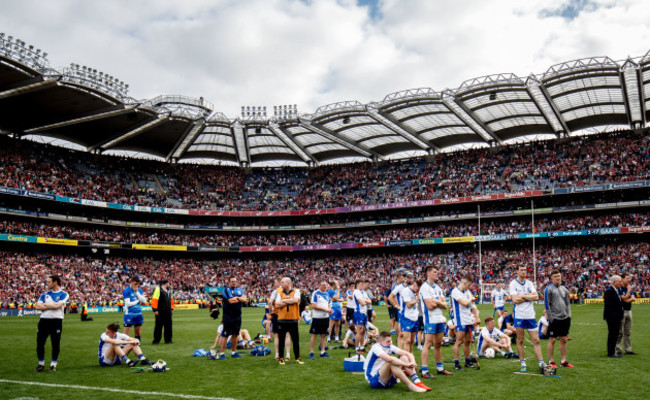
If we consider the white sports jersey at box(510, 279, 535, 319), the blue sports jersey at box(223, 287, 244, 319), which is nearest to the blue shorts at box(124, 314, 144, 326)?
the blue sports jersey at box(223, 287, 244, 319)

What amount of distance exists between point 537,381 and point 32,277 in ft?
150

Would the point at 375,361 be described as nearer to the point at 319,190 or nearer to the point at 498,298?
the point at 498,298

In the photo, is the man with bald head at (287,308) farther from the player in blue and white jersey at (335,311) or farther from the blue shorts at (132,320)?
the blue shorts at (132,320)

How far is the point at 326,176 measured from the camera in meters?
66.0

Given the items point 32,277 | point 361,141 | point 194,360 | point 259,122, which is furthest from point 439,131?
point 194,360

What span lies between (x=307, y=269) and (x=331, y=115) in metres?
19.8

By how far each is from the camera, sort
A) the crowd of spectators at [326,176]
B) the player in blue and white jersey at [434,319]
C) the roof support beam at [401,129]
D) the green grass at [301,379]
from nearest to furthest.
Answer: the green grass at [301,379]
the player in blue and white jersey at [434,319]
the roof support beam at [401,129]
the crowd of spectators at [326,176]

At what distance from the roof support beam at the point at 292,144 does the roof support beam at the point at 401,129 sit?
Answer: 11130mm

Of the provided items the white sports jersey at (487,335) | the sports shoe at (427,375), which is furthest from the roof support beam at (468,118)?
the sports shoe at (427,375)

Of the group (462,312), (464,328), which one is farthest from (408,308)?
(464,328)

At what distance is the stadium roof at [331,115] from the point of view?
126ft

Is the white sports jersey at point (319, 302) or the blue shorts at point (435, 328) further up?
the white sports jersey at point (319, 302)

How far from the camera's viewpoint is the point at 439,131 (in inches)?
2098

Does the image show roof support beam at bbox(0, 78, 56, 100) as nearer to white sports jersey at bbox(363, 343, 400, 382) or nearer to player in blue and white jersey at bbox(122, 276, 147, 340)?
player in blue and white jersey at bbox(122, 276, 147, 340)
